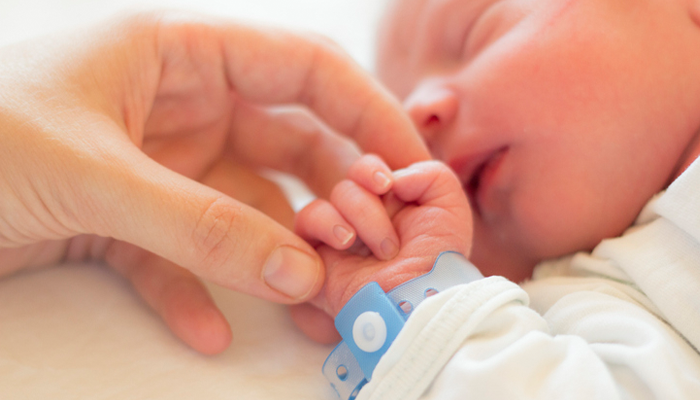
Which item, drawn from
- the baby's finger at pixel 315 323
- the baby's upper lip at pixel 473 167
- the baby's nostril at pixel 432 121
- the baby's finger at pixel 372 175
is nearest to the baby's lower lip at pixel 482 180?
the baby's upper lip at pixel 473 167

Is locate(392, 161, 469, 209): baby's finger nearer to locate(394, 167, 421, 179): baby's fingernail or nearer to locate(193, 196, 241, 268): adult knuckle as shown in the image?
locate(394, 167, 421, 179): baby's fingernail

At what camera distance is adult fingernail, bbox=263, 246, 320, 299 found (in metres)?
0.62

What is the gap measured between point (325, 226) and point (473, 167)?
35 cm

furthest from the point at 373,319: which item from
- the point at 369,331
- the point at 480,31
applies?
the point at 480,31

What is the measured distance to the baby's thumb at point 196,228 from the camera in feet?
1.87

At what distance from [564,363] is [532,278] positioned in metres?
0.38

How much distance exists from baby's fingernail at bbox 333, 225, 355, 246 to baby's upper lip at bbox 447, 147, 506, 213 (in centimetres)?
31

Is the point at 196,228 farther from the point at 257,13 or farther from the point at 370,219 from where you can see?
the point at 257,13

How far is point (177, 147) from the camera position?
888 millimetres

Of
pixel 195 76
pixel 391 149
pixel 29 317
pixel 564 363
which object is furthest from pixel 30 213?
pixel 564 363

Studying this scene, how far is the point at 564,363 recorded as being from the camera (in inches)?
21.2

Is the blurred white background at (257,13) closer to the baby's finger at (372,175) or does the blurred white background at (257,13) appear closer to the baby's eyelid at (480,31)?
the baby's eyelid at (480,31)

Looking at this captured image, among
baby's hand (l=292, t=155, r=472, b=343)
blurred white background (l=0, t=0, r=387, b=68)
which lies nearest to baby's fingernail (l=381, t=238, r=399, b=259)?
baby's hand (l=292, t=155, r=472, b=343)

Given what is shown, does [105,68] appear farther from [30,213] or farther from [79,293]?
[79,293]
